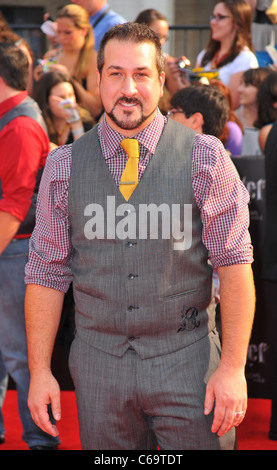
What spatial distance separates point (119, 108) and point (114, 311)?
626 millimetres

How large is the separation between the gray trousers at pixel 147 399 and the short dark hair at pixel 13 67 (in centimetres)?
180

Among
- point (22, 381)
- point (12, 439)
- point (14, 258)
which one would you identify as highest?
point (14, 258)

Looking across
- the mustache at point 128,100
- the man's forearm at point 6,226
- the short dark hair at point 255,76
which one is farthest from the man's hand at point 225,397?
the short dark hair at point 255,76

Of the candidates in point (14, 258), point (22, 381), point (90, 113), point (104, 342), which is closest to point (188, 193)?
point (104, 342)

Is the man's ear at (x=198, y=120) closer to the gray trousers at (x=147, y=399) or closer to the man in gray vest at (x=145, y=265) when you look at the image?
the man in gray vest at (x=145, y=265)

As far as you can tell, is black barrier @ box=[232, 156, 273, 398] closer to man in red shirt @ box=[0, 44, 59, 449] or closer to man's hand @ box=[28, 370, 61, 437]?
man in red shirt @ box=[0, 44, 59, 449]

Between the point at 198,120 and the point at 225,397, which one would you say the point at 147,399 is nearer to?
the point at 225,397

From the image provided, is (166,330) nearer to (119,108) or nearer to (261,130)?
(119,108)

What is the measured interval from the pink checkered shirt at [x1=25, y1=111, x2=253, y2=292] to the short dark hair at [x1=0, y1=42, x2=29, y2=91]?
1.43 meters

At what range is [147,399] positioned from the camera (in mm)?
2127

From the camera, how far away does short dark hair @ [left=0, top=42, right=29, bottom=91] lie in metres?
3.52

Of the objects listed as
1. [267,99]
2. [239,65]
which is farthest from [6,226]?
[239,65]

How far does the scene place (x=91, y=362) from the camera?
7.25ft

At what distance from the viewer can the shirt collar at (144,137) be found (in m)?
2.16
